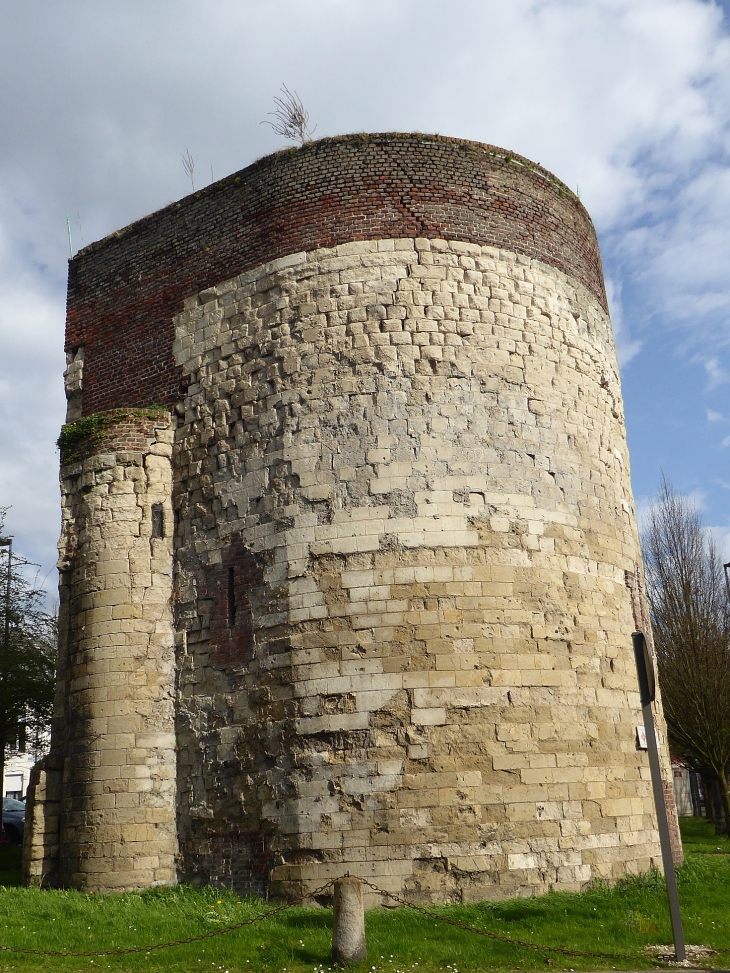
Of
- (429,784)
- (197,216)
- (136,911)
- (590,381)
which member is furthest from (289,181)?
(136,911)

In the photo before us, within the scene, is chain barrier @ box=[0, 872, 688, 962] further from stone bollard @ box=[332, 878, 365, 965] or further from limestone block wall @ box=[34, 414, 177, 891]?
limestone block wall @ box=[34, 414, 177, 891]

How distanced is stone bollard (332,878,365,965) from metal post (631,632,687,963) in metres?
2.60

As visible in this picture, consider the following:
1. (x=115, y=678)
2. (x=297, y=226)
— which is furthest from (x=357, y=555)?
(x=297, y=226)

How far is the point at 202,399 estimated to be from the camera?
1337cm

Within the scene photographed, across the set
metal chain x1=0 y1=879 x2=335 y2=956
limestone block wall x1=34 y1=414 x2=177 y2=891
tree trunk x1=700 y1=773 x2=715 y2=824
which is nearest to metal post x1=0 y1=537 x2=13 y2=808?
limestone block wall x1=34 y1=414 x2=177 y2=891

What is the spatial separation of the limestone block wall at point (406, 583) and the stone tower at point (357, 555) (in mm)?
35

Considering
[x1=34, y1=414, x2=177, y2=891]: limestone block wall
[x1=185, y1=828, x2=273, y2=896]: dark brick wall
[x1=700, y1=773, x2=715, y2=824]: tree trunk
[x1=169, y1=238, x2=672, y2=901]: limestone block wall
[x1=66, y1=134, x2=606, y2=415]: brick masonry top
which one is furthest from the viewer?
[x1=700, y1=773, x2=715, y2=824]: tree trunk

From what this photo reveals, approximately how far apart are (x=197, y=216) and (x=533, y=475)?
6.57 m

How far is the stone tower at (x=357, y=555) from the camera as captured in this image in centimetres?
1070

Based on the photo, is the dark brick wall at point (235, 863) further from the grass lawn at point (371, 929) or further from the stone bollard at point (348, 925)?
the stone bollard at point (348, 925)

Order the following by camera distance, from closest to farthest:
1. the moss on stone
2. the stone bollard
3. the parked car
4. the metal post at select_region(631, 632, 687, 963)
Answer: the metal post at select_region(631, 632, 687, 963) < the stone bollard < the moss on stone < the parked car

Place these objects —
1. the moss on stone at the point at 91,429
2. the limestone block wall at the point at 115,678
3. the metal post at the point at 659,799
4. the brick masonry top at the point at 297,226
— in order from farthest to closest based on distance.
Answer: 1. the moss on stone at the point at 91,429
2. the brick masonry top at the point at 297,226
3. the limestone block wall at the point at 115,678
4. the metal post at the point at 659,799

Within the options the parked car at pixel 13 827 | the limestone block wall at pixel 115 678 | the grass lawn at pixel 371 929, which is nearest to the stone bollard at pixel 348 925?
the grass lawn at pixel 371 929

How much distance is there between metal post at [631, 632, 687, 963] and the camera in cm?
768
